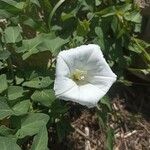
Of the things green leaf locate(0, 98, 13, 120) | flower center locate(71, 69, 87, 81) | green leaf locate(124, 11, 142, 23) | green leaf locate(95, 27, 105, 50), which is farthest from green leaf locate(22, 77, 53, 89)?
green leaf locate(124, 11, 142, 23)

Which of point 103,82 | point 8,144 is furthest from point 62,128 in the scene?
point 8,144

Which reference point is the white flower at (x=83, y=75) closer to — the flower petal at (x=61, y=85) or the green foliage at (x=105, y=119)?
the flower petal at (x=61, y=85)

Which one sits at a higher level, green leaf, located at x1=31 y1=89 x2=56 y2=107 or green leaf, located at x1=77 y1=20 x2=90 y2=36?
green leaf, located at x1=77 y1=20 x2=90 y2=36

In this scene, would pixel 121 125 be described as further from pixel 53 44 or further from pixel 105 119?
pixel 53 44

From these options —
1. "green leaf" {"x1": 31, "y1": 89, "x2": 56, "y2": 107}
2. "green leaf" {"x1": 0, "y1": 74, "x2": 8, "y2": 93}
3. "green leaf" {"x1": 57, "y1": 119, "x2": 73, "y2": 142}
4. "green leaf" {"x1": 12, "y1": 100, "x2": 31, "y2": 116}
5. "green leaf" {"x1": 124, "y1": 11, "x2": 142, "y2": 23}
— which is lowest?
"green leaf" {"x1": 57, "y1": 119, "x2": 73, "y2": 142}

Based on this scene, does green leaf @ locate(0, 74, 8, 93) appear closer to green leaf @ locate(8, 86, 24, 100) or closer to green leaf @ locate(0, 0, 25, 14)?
green leaf @ locate(8, 86, 24, 100)

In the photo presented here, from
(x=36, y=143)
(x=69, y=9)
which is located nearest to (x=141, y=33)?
(x=69, y=9)

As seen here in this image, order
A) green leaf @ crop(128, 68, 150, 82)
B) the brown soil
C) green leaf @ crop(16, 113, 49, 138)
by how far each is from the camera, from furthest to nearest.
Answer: green leaf @ crop(128, 68, 150, 82) < the brown soil < green leaf @ crop(16, 113, 49, 138)
